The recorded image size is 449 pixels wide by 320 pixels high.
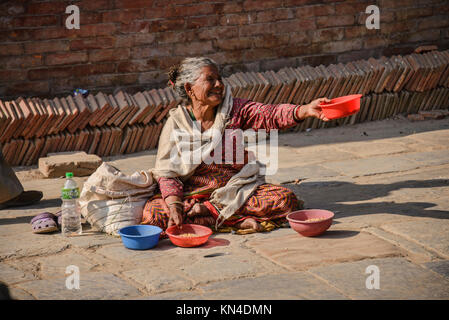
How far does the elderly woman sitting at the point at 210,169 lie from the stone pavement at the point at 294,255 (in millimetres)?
216

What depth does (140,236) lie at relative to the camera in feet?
13.4

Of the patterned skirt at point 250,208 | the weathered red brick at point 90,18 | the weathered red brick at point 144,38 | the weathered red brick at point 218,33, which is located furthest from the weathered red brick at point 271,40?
the patterned skirt at point 250,208

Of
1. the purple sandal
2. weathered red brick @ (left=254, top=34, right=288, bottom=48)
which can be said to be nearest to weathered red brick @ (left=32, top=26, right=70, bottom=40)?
weathered red brick @ (left=254, top=34, right=288, bottom=48)

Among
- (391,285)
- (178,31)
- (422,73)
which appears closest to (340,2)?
(422,73)

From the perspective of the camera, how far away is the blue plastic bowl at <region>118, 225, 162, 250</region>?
409cm

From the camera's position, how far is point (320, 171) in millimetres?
6000

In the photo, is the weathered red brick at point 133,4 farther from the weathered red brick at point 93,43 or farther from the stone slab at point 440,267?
the stone slab at point 440,267

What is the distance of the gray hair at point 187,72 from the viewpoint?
4.46 meters

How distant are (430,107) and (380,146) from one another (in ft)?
6.19

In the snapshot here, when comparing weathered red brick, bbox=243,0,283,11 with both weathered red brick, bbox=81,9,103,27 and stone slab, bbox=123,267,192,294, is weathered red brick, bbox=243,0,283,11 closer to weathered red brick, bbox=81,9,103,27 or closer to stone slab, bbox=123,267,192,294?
weathered red brick, bbox=81,9,103,27

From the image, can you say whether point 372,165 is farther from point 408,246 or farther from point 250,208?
point 408,246

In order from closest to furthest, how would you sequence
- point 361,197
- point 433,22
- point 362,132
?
point 361,197 → point 362,132 → point 433,22

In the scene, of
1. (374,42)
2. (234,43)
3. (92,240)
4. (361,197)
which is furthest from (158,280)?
(374,42)

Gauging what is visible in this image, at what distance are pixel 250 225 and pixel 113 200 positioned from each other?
972mm
